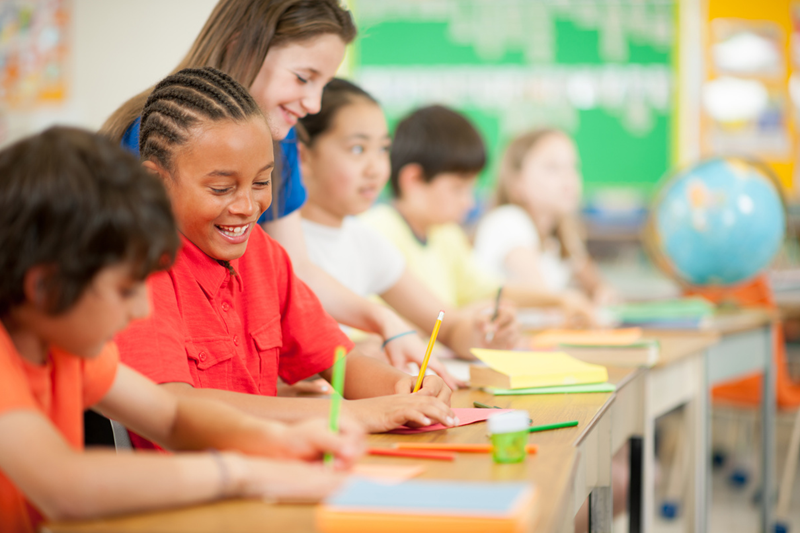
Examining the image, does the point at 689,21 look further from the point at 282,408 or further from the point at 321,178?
the point at 282,408

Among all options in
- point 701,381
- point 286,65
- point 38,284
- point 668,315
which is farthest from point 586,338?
point 38,284

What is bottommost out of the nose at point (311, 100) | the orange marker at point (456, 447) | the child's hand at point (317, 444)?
the orange marker at point (456, 447)

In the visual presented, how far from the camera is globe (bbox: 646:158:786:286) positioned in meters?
2.37

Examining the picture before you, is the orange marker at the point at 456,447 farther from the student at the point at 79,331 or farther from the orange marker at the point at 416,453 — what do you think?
the student at the point at 79,331

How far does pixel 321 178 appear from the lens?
1723 millimetres

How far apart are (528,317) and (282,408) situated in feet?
5.05

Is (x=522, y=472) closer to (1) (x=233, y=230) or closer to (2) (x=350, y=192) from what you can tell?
(1) (x=233, y=230)

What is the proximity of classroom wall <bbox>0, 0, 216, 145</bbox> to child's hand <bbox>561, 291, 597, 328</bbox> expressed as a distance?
134 centimetres

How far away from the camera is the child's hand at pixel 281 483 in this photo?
0.61 m

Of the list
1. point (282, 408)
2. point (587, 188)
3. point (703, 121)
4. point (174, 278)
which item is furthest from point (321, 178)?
point (703, 121)

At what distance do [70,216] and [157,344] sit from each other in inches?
11.0

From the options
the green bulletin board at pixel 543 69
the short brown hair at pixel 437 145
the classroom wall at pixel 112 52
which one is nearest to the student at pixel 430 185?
the short brown hair at pixel 437 145

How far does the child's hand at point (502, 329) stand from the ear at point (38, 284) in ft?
3.32

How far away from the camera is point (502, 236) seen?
2789 mm
